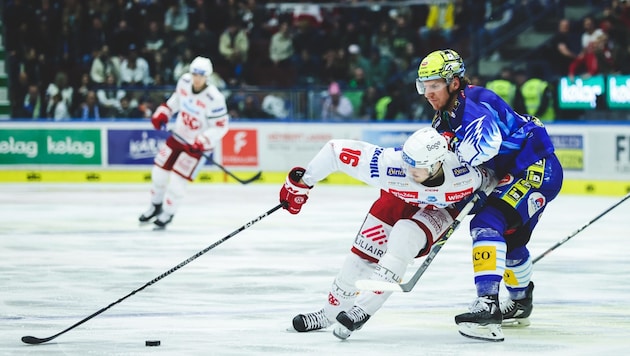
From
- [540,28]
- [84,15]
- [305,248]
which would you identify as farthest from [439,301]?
[84,15]

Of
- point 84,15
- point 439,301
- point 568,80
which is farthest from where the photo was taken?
point 84,15

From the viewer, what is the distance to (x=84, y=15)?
18422mm

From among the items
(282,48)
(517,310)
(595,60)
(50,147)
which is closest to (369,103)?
(282,48)

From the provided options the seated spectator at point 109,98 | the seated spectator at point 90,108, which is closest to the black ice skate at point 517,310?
the seated spectator at point 109,98

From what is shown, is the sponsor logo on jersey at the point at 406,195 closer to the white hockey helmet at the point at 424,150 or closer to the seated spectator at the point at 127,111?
the white hockey helmet at the point at 424,150

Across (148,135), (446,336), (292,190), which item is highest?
(292,190)

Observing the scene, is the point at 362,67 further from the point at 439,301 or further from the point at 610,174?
the point at 439,301

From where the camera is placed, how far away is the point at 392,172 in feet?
18.1

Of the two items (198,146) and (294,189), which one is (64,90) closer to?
(198,146)

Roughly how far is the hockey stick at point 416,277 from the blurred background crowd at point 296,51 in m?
8.83

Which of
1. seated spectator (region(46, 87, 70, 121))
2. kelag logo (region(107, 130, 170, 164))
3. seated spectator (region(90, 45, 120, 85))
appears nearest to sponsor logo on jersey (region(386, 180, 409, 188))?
kelag logo (region(107, 130, 170, 164))

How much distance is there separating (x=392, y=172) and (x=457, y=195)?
307 mm

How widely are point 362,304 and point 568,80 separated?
9.44m

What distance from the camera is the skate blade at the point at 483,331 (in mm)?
5672
